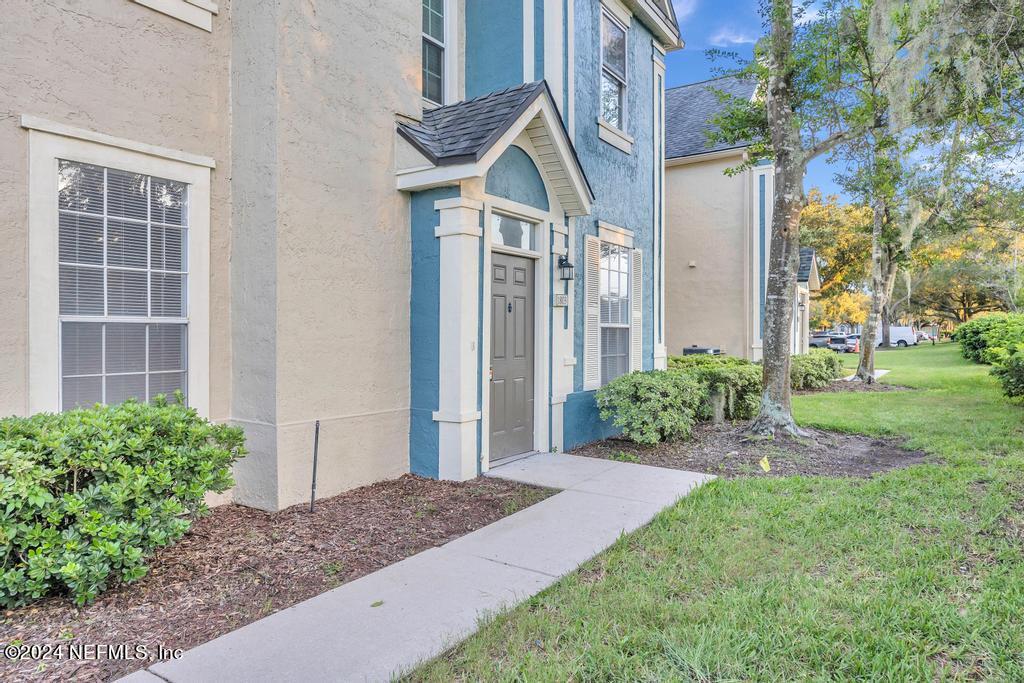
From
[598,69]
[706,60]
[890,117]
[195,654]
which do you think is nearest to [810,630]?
[195,654]

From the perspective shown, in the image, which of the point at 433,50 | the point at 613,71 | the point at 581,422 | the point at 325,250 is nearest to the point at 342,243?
the point at 325,250

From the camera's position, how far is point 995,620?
3266 mm

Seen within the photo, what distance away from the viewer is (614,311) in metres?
9.16

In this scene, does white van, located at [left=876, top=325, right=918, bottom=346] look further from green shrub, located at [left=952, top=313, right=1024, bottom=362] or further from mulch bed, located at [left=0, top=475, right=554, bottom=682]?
mulch bed, located at [left=0, top=475, right=554, bottom=682]

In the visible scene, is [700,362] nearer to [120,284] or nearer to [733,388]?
[733,388]

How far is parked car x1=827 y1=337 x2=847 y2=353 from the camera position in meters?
40.3

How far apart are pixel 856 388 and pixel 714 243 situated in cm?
525

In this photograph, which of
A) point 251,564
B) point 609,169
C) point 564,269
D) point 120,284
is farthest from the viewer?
point 609,169

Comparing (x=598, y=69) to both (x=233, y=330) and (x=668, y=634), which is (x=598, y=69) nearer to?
(x=233, y=330)

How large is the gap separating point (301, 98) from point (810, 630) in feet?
17.4

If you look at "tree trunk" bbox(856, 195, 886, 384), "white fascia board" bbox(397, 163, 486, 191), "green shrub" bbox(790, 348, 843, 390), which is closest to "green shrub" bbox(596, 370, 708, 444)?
"white fascia board" bbox(397, 163, 486, 191)

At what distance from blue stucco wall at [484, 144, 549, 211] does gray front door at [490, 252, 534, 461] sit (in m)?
0.67

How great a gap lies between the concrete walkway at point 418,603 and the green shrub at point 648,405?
2035 mm

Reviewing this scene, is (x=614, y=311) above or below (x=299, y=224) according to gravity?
below
